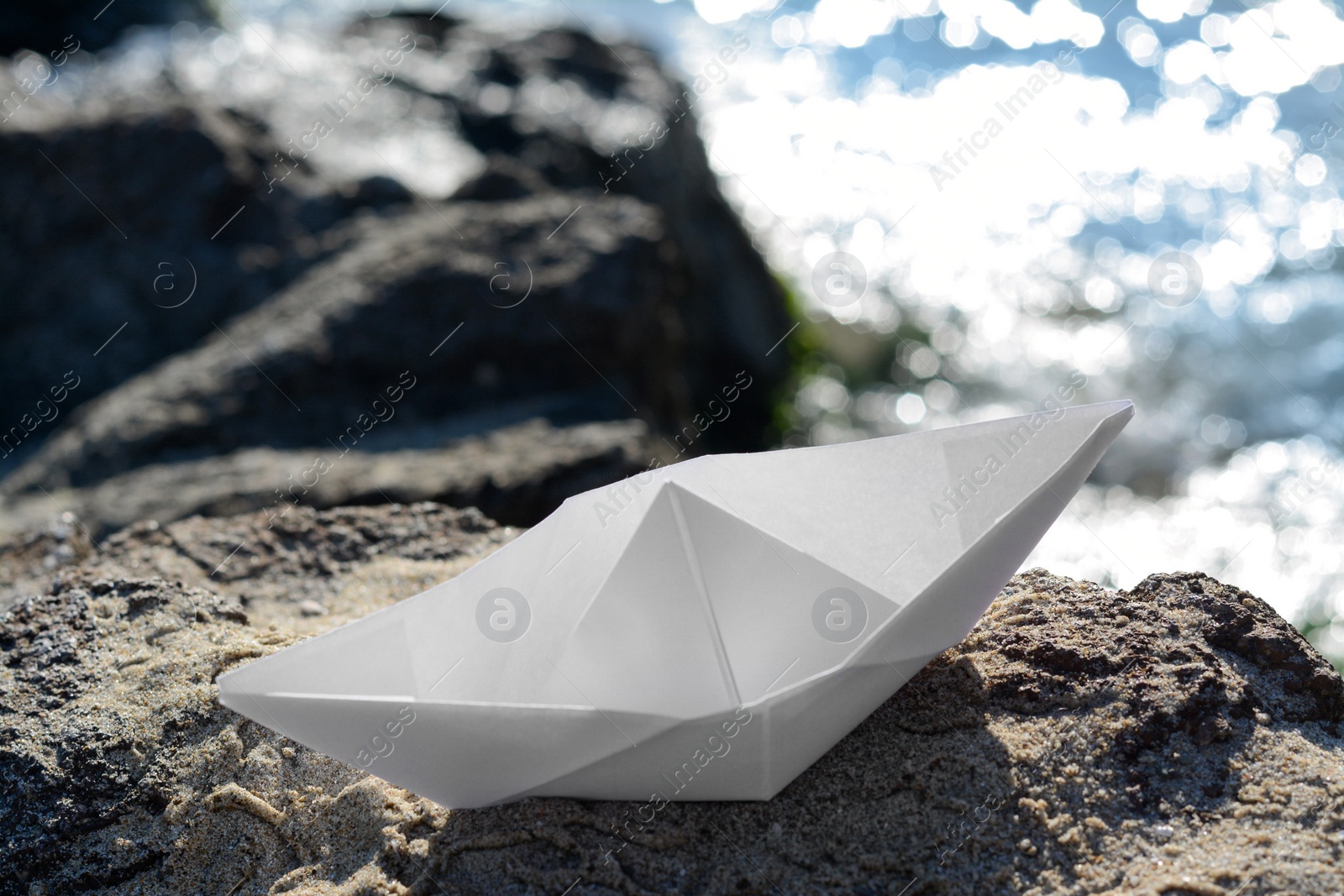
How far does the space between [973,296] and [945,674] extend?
6.32m

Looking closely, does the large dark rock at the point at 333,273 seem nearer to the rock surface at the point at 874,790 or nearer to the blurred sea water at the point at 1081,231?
the blurred sea water at the point at 1081,231

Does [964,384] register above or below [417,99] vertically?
below

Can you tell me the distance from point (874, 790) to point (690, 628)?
1.52 ft

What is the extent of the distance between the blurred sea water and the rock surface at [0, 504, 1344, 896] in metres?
3.07

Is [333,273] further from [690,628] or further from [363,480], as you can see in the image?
[690,628]

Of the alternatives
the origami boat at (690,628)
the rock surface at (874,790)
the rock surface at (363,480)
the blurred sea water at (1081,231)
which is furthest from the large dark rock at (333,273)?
the origami boat at (690,628)

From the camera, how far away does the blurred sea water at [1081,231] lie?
5.66 m

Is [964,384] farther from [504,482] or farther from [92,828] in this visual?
[92,828]

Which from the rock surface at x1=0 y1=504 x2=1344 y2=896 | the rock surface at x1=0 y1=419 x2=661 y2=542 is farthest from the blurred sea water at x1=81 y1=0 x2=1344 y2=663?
the rock surface at x1=0 y1=504 x2=1344 y2=896

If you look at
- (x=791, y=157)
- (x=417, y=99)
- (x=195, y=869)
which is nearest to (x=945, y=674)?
(x=195, y=869)

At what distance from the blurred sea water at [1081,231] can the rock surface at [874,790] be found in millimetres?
3066

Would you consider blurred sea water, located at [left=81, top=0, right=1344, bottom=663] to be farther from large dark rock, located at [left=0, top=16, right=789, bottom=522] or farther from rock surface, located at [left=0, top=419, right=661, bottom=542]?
rock surface, located at [left=0, top=419, right=661, bottom=542]

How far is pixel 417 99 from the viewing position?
6047 mm

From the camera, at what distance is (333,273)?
4773mm
